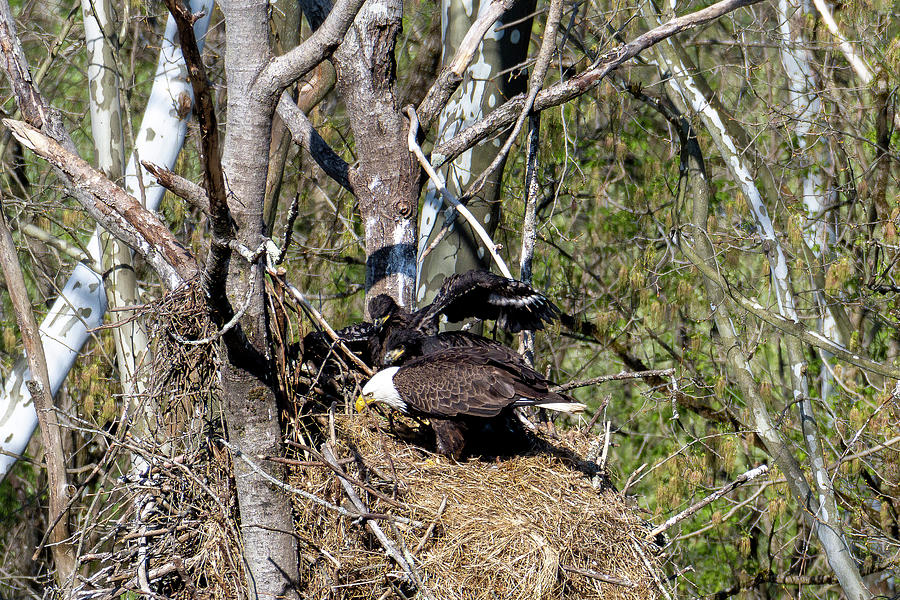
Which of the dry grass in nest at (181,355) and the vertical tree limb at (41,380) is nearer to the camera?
the dry grass in nest at (181,355)

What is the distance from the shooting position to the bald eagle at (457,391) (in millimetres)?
4562

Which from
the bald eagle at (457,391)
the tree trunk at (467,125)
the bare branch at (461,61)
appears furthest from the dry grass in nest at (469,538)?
the tree trunk at (467,125)

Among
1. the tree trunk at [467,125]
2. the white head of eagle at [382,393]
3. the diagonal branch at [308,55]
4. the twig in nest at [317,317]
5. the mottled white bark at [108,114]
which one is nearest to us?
the diagonal branch at [308,55]

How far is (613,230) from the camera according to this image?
35.9 feet

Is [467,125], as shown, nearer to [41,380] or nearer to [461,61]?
[461,61]

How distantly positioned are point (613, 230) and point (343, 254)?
3424 millimetres

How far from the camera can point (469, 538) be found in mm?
3996

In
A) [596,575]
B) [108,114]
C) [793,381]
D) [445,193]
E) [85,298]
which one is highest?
[108,114]

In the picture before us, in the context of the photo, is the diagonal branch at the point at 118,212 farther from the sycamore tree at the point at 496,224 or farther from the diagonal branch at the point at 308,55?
the diagonal branch at the point at 308,55

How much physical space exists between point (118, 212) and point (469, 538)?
211 centimetres

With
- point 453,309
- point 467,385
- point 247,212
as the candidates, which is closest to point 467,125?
point 453,309

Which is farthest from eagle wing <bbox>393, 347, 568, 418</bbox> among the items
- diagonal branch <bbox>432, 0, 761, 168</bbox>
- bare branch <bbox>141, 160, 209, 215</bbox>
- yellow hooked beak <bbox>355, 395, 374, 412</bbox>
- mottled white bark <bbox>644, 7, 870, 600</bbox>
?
mottled white bark <bbox>644, 7, 870, 600</bbox>

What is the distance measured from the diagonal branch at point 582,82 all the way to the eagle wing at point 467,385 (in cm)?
127

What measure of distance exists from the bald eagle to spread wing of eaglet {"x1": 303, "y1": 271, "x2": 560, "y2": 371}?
0.83 ft
